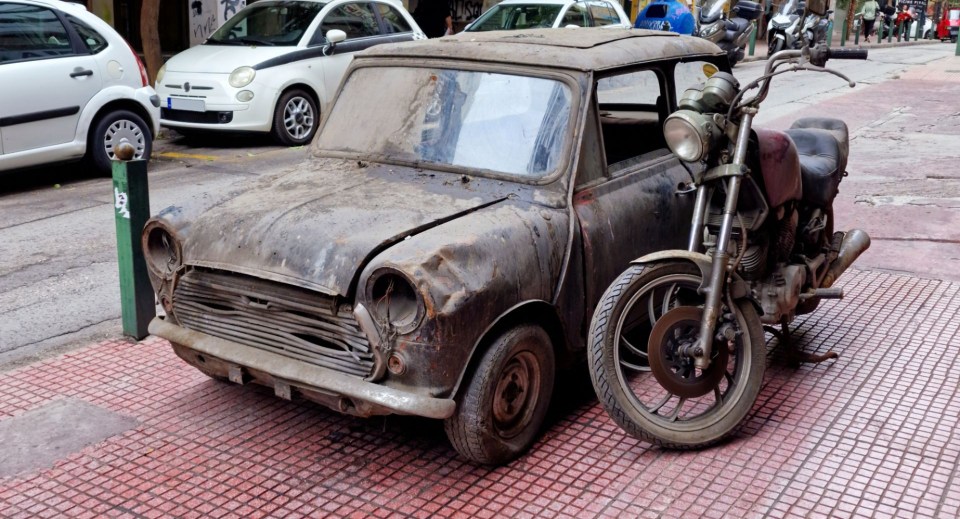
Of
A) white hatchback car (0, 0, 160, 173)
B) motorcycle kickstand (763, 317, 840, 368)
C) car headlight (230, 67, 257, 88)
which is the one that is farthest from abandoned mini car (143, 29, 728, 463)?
car headlight (230, 67, 257, 88)

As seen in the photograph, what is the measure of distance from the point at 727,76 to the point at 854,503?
1.86 meters

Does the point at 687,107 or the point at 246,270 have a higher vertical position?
the point at 687,107

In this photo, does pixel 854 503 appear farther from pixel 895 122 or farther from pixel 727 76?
pixel 895 122

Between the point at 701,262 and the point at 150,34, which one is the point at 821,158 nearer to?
the point at 701,262

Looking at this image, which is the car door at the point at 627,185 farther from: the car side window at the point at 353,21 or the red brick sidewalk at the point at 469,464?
the car side window at the point at 353,21

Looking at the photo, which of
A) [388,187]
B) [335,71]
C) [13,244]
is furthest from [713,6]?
[388,187]

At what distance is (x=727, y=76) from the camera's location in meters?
4.50

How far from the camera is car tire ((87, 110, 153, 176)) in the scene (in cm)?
1000

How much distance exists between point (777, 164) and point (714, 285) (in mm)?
823

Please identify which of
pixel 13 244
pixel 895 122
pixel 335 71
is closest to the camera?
pixel 13 244

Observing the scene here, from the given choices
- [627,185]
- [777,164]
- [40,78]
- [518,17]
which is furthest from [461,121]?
[518,17]

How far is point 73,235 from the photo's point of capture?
797 cm

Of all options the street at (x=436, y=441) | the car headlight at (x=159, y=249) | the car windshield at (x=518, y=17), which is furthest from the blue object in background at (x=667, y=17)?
the car headlight at (x=159, y=249)

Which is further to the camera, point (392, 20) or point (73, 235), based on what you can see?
point (392, 20)
